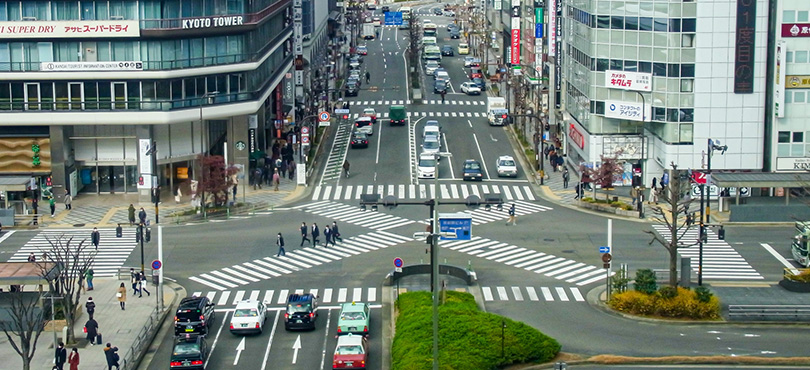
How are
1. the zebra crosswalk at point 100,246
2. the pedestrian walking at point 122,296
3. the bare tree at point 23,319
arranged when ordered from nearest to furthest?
1. the bare tree at point 23,319
2. the pedestrian walking at point 122,296
3. the zebra crosswalk at point 100,246

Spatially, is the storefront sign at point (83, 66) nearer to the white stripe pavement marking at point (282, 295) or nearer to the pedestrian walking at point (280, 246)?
the pedestrian walking at point (280, 246)

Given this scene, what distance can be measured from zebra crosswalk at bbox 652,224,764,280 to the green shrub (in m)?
7.70

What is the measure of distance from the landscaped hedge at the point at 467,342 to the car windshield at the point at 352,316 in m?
2.46

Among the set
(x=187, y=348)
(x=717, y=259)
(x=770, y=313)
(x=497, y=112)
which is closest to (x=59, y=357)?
(x=187, y=348)

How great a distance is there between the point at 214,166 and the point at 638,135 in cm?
3069

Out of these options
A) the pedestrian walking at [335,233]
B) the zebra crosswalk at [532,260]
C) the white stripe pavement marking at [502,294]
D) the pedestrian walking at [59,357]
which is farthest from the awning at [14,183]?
the white stripe pavement marking at [502,294]

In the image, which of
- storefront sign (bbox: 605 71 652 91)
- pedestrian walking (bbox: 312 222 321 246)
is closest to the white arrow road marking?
pedestrian walking (bbox: 312 222 321 246)

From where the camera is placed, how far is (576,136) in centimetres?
9625

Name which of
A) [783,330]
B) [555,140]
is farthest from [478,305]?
[555,140]

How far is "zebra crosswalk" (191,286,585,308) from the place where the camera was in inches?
2382

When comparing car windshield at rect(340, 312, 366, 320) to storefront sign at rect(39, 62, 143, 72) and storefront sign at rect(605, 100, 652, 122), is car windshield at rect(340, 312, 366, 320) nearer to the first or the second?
storefront sign at rect(39, 62, 143, 72)

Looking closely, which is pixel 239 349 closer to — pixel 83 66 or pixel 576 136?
pixel 83 66

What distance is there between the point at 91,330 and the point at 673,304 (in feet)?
85.2

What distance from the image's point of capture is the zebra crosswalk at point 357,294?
60.5 meters
